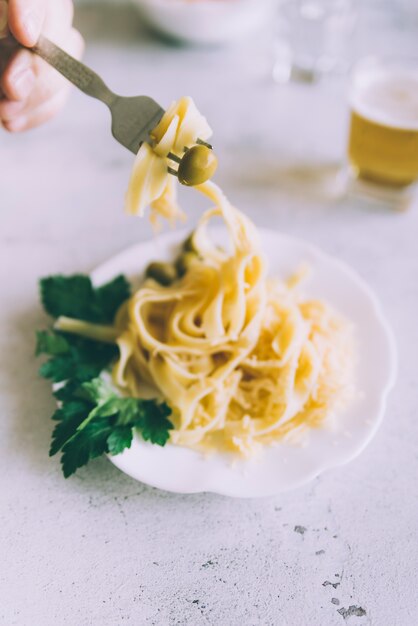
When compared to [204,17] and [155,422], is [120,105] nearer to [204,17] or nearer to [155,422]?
[155,422]

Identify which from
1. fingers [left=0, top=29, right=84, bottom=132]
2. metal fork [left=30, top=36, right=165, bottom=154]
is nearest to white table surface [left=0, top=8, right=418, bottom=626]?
fingers [left=0, top=29, right=84, bottom=132]

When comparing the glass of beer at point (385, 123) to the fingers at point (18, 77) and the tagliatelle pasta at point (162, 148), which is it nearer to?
the tagliatelle pasta at point (162, 148)

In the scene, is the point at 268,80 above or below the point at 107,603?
above

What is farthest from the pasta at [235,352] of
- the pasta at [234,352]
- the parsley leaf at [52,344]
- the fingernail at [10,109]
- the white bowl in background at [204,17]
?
the white bowl in background at [204,17]

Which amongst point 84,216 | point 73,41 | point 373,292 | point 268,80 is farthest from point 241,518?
point 268,80

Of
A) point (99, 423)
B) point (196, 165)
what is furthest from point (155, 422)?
point (196, 165)

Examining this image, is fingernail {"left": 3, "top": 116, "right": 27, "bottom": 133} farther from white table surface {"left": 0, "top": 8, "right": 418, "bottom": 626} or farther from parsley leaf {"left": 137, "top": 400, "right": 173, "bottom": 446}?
parsley leaf {"left": 137, "top": 400, "right": 173, "bottom": 446}

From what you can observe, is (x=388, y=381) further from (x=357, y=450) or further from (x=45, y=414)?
(x=45, y=414)
